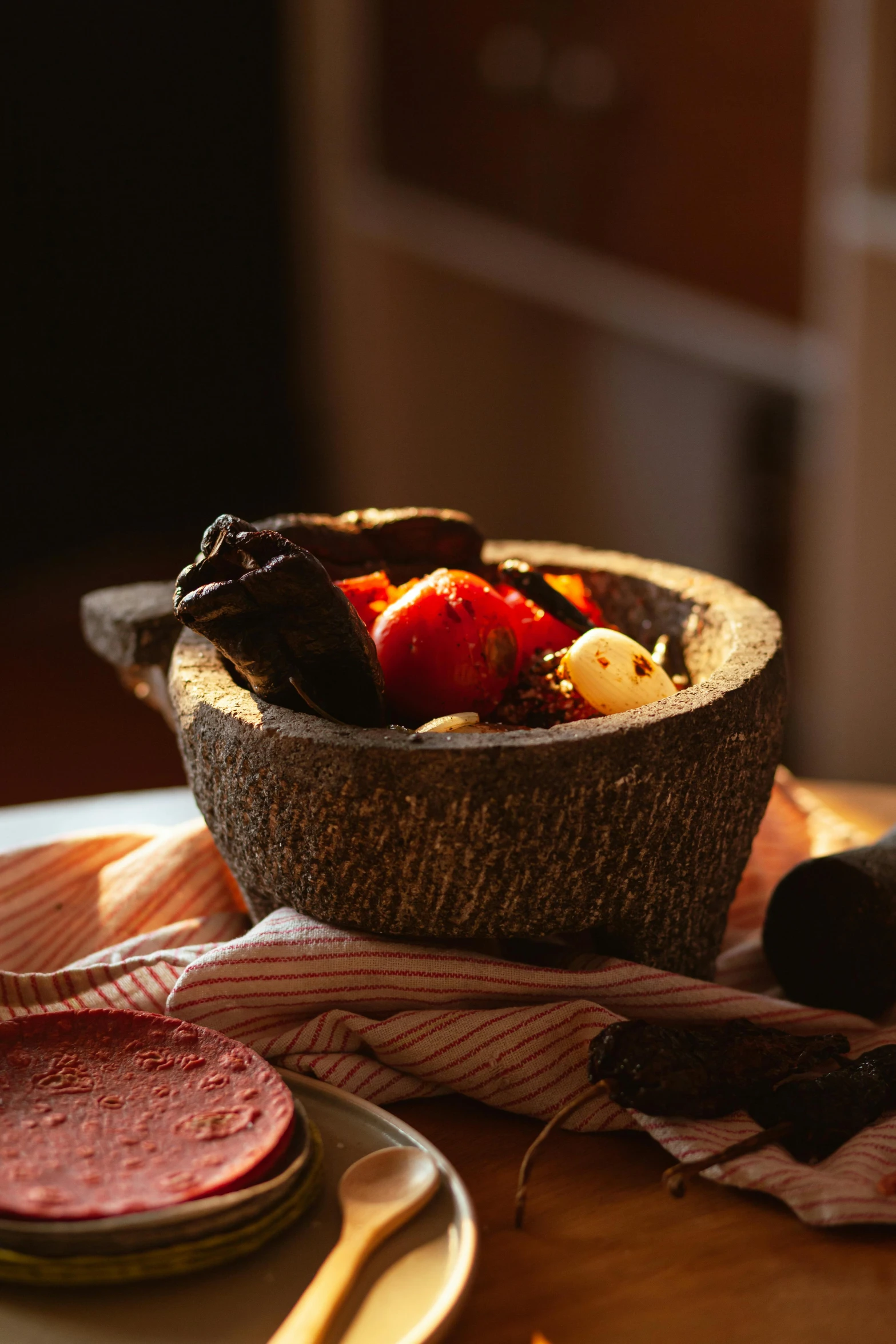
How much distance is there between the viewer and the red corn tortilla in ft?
2.02

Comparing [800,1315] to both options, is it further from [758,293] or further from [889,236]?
[758,293]

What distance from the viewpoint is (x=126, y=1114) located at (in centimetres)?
68

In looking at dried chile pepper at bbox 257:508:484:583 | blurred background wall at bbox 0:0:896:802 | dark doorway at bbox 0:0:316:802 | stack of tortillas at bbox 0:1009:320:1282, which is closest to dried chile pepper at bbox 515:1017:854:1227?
stack of tortillas at bbox 0:1009:320:1282

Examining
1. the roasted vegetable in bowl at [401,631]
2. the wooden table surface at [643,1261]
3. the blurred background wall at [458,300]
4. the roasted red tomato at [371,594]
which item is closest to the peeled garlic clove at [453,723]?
the roasted vegetable in bowl at [401,631]

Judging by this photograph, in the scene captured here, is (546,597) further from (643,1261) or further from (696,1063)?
(643,1261)

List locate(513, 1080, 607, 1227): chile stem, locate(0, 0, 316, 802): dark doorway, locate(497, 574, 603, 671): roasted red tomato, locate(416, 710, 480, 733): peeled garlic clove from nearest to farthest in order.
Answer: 1. locate(513, 1080, 607, 1227): chile stem
2. locate(416, 710, 480, 733): peeled garlic clove
3. locate(497, 574, 603, 671): roasted red tomato
4. locate(0, 0, 316, 802): dark doorway

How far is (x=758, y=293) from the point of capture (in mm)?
2762

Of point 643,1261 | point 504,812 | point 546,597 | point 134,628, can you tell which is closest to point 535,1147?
point 643,1261

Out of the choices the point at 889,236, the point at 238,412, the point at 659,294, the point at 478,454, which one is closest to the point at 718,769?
the point at 889,236

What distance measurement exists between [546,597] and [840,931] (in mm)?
302

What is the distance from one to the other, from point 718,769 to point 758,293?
2.16 m

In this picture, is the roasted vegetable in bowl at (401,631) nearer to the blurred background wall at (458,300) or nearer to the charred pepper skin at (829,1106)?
the charred pepper skin at (829,1106)

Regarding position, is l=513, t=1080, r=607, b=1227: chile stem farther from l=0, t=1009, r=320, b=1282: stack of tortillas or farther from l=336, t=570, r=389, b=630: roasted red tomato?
l=336, t=570, r=389, b=630: roasted red tomato

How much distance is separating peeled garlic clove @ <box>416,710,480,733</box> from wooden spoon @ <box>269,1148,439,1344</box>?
9.7 inches
